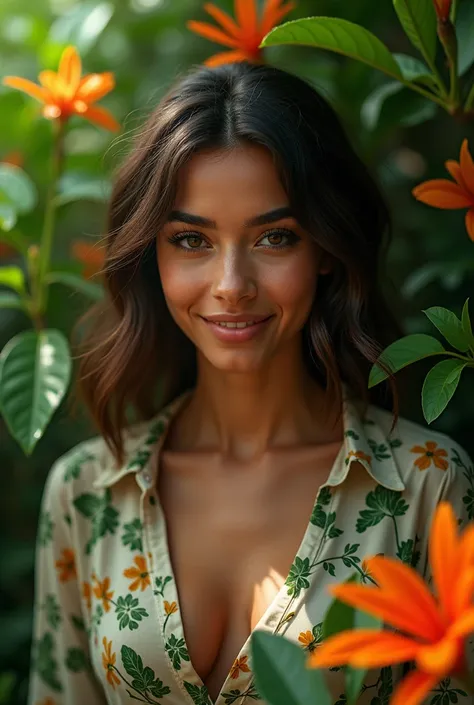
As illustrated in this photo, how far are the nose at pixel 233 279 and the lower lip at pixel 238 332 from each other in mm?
59

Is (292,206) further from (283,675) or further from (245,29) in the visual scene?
(283,675)

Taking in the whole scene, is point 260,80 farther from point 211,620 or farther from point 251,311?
point 211,620

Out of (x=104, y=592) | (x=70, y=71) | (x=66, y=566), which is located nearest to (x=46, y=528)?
(x=66, y=566)

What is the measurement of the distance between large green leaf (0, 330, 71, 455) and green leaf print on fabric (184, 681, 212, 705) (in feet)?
1.49

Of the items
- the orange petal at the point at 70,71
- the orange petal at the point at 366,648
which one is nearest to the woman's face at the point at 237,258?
the orange petal at the point at 70,71

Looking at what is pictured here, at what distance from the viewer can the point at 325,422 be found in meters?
1.70

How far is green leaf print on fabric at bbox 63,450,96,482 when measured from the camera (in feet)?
5.83

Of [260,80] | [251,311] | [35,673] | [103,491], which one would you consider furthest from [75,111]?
[35,673]

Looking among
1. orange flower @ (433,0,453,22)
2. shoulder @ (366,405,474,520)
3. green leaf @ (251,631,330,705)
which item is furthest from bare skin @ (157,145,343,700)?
green leaf @ (251,631,330,705)

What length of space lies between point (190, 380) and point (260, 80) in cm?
64

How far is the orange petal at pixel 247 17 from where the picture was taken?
161 centimetres

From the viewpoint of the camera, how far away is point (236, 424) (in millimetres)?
1716

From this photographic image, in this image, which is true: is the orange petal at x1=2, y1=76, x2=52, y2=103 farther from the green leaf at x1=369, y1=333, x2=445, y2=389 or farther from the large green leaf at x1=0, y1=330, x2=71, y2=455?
the green leaf at x1=369, y1=333, x2=445, y2=389

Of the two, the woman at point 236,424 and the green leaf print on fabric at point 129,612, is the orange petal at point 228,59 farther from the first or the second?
the green leaf print on fabric at point 129,612
